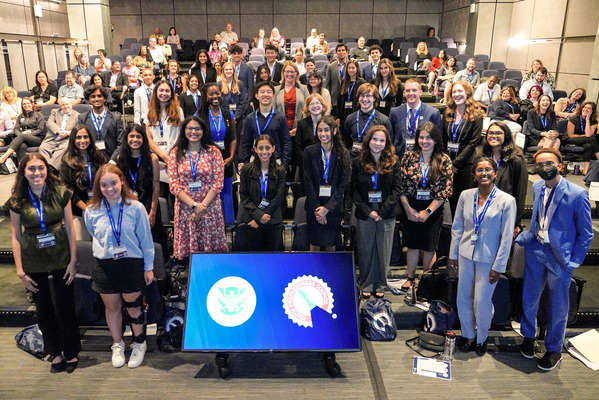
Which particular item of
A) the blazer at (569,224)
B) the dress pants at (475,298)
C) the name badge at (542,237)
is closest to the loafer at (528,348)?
the dress pants at (475,298)

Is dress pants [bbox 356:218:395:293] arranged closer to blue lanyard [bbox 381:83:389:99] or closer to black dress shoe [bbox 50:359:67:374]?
blue lanyard [bbox 381:83:389:99]

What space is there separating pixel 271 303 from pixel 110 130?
91.2 inches

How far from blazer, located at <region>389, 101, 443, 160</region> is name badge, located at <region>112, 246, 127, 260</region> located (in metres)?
2.57

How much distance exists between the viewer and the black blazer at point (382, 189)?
11.7 feet

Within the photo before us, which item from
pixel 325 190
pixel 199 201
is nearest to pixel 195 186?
pixel 199 201

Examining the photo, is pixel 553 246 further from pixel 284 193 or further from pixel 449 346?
pixel 284 193

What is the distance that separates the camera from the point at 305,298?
3205 millimetres

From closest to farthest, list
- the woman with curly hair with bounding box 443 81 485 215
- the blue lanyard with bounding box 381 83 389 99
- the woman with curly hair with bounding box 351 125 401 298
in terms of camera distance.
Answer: the woman with curly hair with bounding box 351 125 401 298, the woman with curly hair with bounding box 443 81 485 215, the blue lanyard with bounding box 381 83 389 99

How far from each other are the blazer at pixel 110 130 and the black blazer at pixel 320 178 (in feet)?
5.98

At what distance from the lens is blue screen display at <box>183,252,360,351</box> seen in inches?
123

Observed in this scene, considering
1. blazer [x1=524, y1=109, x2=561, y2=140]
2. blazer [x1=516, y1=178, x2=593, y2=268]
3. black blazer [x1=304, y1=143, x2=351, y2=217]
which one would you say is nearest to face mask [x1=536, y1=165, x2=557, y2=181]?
blazer [x1=516, y1=178, x2=593, y2=268]

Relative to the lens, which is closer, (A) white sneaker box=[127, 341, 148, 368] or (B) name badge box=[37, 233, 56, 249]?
(B) name badge box=[37, 233, 56, 249]

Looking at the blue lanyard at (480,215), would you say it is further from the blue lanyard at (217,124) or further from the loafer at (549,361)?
the blue lanyard at (217,124)

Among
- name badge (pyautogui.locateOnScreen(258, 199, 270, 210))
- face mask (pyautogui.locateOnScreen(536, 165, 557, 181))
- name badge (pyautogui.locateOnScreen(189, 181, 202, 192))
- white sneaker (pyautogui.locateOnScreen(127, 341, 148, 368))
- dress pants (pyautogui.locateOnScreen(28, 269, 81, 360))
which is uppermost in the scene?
face mask (pyautogui.locateOnScreen(536, 165, 557, 181))
